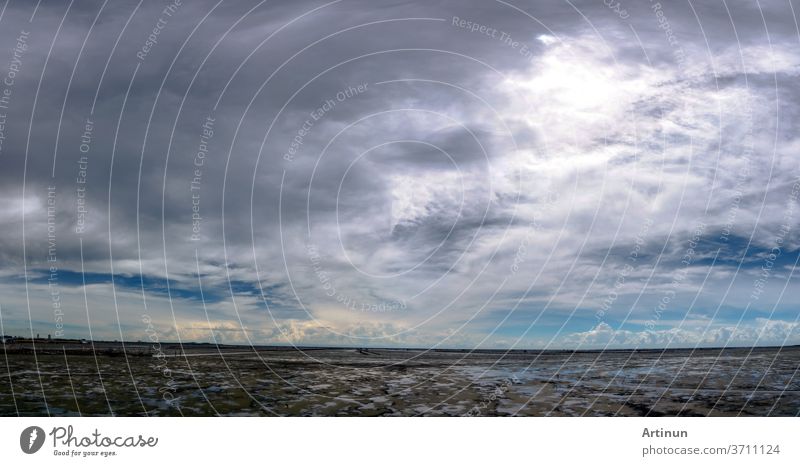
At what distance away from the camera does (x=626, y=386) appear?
4200 cm

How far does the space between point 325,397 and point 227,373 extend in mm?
19616

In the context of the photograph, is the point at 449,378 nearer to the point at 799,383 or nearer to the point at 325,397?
the point at 325,397

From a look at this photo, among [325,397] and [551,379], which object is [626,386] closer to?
[551,379]
